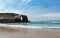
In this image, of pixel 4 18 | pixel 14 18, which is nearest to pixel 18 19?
pixel 14 18

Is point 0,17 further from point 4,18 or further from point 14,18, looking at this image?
point 14,18

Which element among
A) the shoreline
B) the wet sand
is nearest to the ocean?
the shoreline

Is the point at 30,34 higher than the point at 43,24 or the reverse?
higher

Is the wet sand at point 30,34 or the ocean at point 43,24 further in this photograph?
the ocean at point 43,24

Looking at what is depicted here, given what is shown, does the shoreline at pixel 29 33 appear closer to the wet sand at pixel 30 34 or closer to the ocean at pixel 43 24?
the wet sand at pixel 30 34

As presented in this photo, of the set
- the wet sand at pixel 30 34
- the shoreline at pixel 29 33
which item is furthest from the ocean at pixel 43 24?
the wet sand at pixel 30 34

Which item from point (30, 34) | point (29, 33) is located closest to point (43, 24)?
point (29, 33)

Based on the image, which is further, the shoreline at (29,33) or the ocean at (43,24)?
the ocean at (43,24)

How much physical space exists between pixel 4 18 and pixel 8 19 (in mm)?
1052

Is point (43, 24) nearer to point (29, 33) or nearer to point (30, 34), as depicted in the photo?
point (29, 33)

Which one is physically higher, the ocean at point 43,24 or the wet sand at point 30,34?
the wet sand at point 30,34

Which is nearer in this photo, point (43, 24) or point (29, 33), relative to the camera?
point (29, 33)

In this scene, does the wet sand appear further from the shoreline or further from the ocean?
the ocean

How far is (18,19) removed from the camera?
96.4 ft
